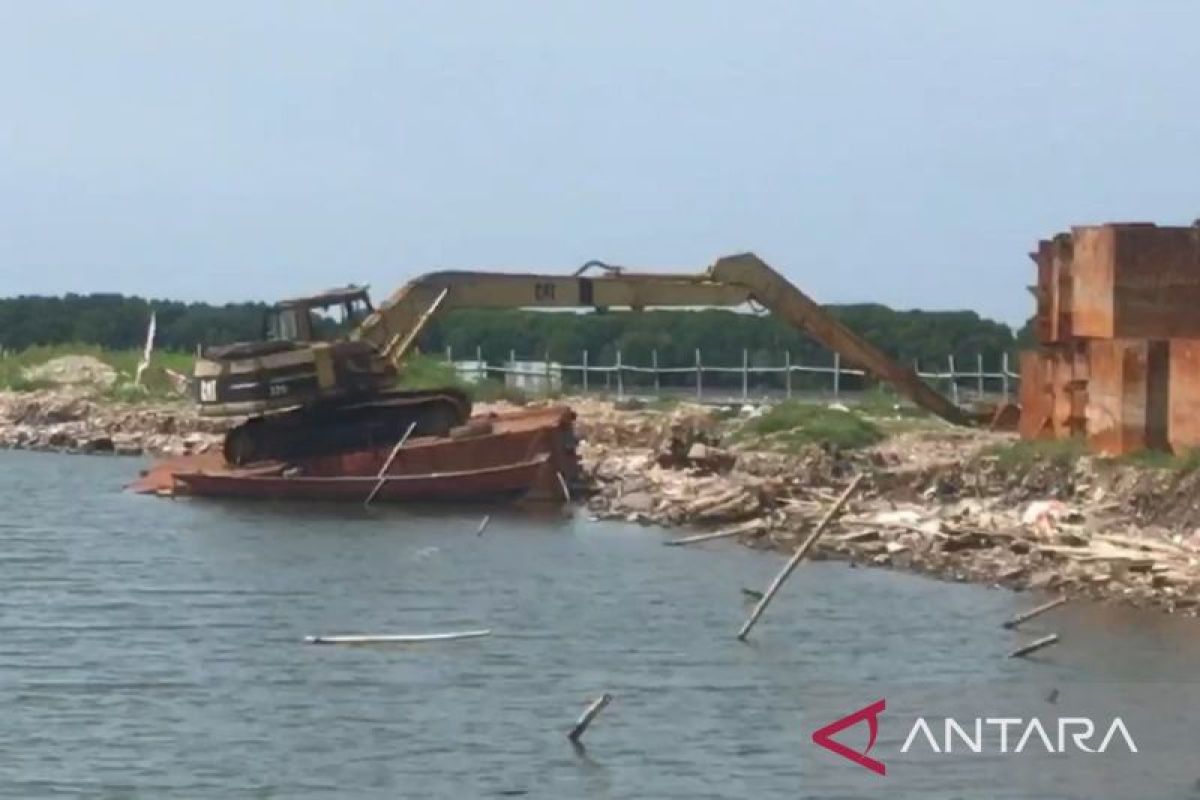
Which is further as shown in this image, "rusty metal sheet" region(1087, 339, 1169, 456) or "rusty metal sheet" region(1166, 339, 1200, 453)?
"rusty metal sheet" region(1087, 339, 1169, 456)

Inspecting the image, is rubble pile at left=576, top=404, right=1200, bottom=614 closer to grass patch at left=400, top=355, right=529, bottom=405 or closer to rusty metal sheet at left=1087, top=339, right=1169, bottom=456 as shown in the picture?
rusty metal sheet at left=1087, top=339, right=1169, bottom=456

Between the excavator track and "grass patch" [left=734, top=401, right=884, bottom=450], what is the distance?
466cm

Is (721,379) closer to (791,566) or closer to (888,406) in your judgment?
(888,406)

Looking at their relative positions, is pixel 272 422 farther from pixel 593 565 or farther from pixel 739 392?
pixel 739 392

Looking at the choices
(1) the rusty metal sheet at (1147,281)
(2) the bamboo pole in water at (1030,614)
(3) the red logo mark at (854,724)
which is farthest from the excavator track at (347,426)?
(3) the red logo mark at (854,724)

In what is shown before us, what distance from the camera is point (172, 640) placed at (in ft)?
85.6

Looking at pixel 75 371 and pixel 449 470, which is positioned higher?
pixel 75 371

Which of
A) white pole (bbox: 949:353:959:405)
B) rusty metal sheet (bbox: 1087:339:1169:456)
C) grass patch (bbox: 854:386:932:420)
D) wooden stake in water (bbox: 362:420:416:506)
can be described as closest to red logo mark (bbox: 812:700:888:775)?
rusty metal sheet (bbox: 1087:339:1169:456)

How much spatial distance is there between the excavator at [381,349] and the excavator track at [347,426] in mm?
14

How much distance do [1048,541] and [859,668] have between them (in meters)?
5.16

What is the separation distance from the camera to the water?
19.2 m

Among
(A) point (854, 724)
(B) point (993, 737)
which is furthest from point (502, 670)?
(B) point (993, 737)

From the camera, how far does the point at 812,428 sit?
40812 mm

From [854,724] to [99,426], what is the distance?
38.8m
